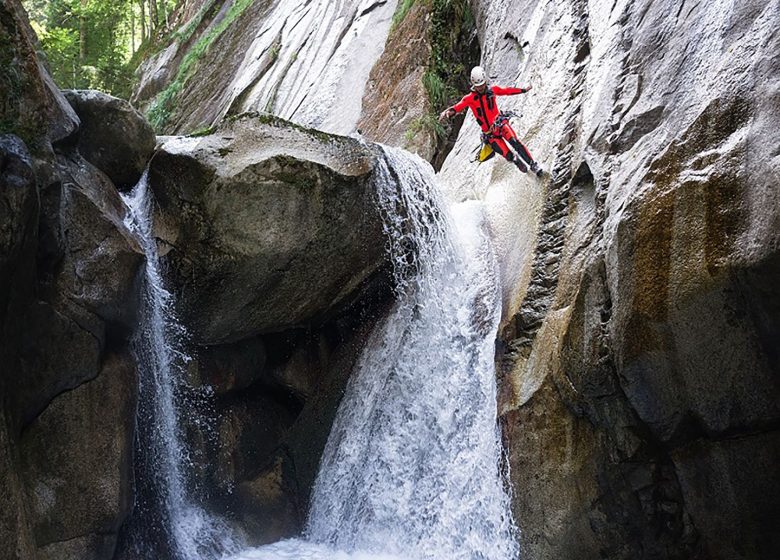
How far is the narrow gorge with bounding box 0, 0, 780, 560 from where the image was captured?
5.38 m

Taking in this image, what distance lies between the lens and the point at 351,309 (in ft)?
31.3

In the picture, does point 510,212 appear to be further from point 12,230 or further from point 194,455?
point 12,230

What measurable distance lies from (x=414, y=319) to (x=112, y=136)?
4133 millimetres

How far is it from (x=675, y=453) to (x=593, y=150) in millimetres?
3089

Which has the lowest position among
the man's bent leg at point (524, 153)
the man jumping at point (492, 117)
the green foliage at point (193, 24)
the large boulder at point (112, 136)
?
the large boulder at point (112, 136)

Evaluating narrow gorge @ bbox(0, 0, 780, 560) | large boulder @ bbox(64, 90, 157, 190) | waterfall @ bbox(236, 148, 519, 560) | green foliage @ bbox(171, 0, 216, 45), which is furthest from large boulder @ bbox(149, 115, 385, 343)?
green foliage @ bbox(171, 0, 216, 45)

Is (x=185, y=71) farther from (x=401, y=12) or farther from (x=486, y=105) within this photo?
(x=486, y=105)

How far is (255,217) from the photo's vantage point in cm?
782

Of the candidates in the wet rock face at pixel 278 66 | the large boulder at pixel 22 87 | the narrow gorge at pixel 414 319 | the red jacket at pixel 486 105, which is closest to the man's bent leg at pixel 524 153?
the narrow gorge at pixel 414 319

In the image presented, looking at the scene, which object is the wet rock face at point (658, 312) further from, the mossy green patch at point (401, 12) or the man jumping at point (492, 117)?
the mossy green patch at point (401, 12)

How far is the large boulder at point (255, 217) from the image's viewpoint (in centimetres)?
779

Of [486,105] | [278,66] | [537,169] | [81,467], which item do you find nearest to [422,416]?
[537,169]

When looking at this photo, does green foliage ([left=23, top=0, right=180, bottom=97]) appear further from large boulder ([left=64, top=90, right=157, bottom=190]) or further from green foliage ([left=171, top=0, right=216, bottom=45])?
large boulder ([left=64, top=90, right=157, bottom=190])

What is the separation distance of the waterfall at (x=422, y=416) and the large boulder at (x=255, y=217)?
0.59 meters
